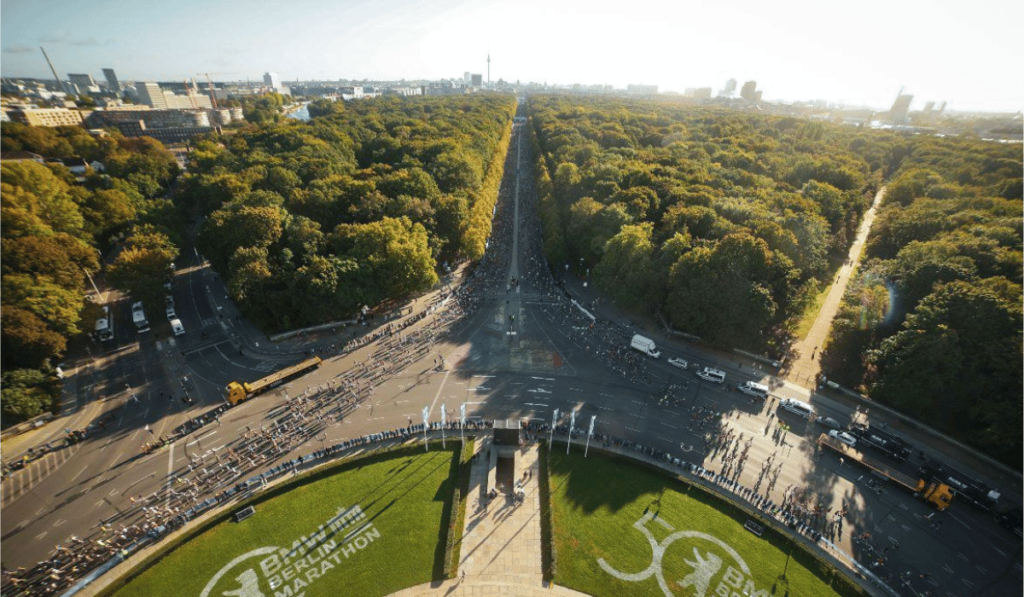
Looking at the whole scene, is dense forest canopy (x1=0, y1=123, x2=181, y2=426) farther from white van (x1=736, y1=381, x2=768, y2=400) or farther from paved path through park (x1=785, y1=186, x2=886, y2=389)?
paved path through park (x1=785, y1=186, x2=886, y2=389)

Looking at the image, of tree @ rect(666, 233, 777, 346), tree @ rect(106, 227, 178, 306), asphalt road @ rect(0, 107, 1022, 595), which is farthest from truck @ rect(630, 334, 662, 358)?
tree @ rect(106, 227, 178, 306)

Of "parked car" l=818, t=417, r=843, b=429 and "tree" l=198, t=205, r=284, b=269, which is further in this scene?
"tree" l=198, t=205, r=284, b=269

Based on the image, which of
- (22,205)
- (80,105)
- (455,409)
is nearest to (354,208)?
(455,409)

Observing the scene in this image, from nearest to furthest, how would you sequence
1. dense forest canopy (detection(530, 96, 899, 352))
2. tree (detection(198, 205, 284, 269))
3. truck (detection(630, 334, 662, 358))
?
dense forest canopy (detection(530, 96, 899, 352)) → truck (detection(630, 334, 662, 358)) → tree (detection(198, 205, 284, 269))

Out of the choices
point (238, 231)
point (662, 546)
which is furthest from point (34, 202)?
point (662, 546)

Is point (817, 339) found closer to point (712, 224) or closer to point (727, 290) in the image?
point (727, 290)

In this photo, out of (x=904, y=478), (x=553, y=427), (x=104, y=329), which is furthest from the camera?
(x=104, y=329)

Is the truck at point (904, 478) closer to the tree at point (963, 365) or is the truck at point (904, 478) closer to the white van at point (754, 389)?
the white van at point (754, 389)
